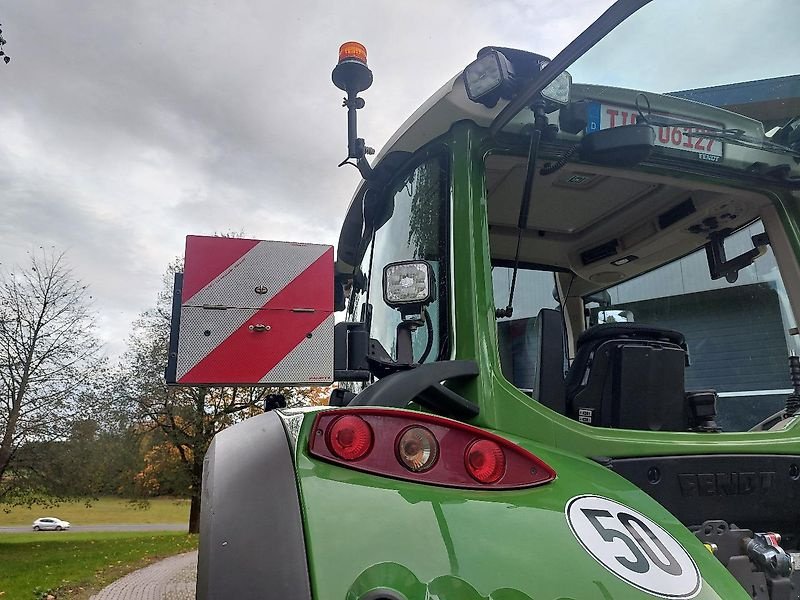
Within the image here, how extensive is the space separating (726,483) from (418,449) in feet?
3.84

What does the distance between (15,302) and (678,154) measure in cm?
2066

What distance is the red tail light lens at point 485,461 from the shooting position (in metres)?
1.27

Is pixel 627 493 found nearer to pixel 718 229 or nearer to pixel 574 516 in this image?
pixel 574 516

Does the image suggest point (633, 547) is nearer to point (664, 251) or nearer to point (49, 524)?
point (664, 251)

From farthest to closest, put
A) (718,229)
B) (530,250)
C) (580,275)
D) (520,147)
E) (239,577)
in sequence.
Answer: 1. (580,275)
2. (530,250)
3. (718,229)
4. (520,147)
5. (239,577)

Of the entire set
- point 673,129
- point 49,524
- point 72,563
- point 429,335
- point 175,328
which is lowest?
point 49,524

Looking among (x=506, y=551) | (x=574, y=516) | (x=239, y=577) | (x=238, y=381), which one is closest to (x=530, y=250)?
(x=238, y=381)

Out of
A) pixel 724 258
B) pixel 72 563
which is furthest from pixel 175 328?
pixel 72 563

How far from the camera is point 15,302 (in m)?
18.3

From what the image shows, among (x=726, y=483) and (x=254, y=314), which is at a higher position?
(x=254, y=314)

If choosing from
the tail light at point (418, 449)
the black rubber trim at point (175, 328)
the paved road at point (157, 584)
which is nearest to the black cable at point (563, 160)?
the tail light at point (418, 449)

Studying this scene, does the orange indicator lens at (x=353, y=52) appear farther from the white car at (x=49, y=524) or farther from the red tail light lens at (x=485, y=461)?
the white car at (x=49, y=524)

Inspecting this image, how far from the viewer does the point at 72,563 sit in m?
14.6

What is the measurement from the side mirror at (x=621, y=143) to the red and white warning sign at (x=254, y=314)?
1.33 metres
